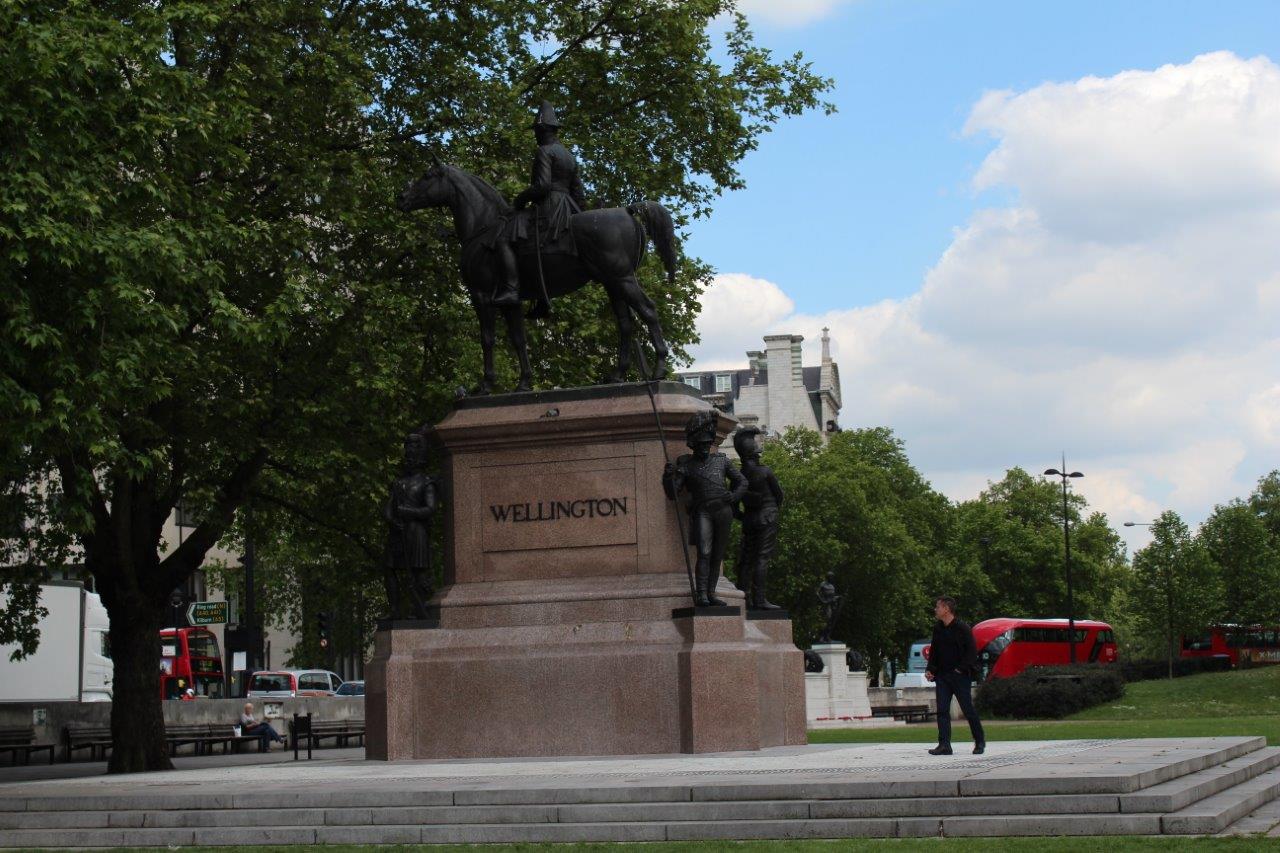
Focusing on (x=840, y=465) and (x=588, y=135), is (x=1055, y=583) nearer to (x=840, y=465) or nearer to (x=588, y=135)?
(x=840, y=465)

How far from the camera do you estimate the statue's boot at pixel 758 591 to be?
58.5 feet

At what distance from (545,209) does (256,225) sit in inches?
202

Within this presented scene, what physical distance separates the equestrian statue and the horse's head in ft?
0.04

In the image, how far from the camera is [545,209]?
1802 cm

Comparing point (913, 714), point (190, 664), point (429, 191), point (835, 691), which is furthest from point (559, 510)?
point (190, 664)

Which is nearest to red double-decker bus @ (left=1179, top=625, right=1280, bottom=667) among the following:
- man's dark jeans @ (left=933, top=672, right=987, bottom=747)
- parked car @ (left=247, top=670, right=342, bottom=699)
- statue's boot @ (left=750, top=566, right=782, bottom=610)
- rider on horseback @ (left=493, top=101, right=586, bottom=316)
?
parked car @ (left=247, top=670, right=342, bottom=699)

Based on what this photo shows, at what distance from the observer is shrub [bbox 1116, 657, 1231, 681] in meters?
59.2

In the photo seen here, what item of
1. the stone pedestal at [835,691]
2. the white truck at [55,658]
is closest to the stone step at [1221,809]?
the white truck at [55,658]

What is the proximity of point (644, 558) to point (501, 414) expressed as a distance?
219 cm

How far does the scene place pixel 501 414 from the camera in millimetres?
17703

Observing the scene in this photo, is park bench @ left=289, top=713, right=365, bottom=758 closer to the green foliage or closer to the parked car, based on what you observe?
the parked car

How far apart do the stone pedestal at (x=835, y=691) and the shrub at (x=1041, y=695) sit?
278 inches

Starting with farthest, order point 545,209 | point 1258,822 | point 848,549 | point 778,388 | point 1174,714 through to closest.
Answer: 1. point 778,388
2. point 848,549
3. point 1174,714
4. point 545,209
5. point 1258,822

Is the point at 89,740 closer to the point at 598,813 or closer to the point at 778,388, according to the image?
the point at 598,813
